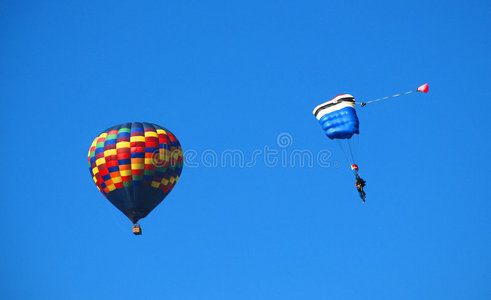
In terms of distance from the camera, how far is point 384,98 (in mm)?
32812

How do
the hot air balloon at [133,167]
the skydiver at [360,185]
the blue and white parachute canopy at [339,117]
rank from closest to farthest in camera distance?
the skydiver at [360,185] < the blue and white parachute canopy at [339,117] < the hot air balloon at [133,167]

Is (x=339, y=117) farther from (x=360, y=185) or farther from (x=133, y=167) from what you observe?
(x=133, y=167)

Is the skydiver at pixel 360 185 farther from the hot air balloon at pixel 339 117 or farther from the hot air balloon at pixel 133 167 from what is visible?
the hot air balloon at pixel 133 167

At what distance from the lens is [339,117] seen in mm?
→ 35875

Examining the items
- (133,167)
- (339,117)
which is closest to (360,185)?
(339,117)

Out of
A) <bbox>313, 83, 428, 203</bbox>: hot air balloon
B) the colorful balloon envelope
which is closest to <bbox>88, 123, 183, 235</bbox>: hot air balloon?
the colorful balloon envelope

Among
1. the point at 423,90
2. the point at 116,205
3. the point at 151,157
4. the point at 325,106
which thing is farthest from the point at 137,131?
the point at 423,90

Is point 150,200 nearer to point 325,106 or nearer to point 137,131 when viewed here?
point 137,131

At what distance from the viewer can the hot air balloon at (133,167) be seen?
37.9m

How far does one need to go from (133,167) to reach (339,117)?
1216 cm

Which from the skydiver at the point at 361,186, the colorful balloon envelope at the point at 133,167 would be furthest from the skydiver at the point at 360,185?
the colorful balloon envelope at the point at 133,167

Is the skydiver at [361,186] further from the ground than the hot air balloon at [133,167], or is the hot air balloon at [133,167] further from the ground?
the hot air balloon at [133,167]

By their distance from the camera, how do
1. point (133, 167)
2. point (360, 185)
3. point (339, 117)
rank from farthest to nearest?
point (133, 167)
point (339, 117)
point (360, 185)

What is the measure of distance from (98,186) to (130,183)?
8.16 feet
